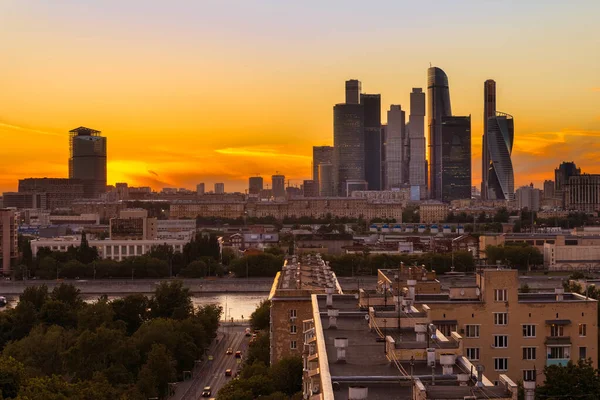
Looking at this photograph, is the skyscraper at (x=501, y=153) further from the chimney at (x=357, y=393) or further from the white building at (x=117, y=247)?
the chimney at (x=357, y=393)

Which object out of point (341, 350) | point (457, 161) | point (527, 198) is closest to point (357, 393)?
point (341, 350)

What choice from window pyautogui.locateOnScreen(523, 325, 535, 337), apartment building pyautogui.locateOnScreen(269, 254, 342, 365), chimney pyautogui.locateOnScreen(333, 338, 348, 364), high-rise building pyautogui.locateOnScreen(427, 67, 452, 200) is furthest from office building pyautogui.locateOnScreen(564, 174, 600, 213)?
chimney pyautogui.locateOnScreen(333, 338, 348, 364)

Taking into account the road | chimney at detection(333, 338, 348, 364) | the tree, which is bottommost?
the road

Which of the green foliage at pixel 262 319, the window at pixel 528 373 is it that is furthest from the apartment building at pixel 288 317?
the green foliage at pixel 262 319

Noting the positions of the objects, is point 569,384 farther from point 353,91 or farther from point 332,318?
point 353,91

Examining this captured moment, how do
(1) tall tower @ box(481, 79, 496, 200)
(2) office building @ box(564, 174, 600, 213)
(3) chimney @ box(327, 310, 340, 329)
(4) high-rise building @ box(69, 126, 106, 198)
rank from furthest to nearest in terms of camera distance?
(4) high-rise building @ box(69, 126, 106, 198) → (1) tall tower @ box(481, 79, 496, 200) → (2) office building @ box(564, 174, 600, 213) → (3) chimney @ box(327, 310, 340, 329)

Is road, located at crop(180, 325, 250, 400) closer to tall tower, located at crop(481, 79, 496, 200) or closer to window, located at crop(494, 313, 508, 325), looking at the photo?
window, located at crop(494, 313, 508, 325)
